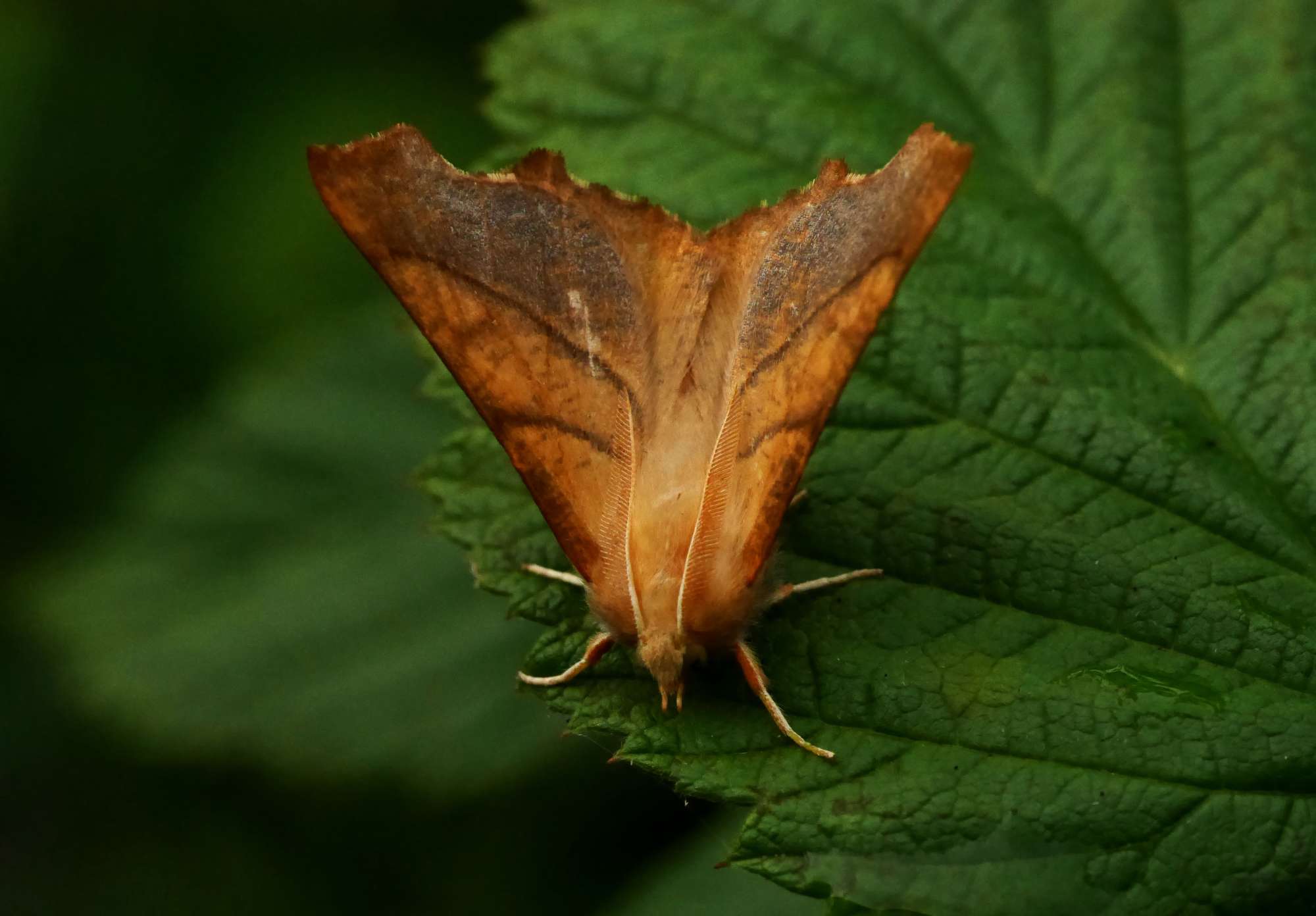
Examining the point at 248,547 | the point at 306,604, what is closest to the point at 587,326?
the point at 306,604

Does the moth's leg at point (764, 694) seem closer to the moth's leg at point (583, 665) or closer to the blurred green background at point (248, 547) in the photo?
the moth's leg at point (583, 665)

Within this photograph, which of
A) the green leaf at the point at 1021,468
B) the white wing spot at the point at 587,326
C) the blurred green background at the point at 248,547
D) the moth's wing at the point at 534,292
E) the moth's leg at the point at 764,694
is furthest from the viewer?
the blurred green background at the point at 248,547

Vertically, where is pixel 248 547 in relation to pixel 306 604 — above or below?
above

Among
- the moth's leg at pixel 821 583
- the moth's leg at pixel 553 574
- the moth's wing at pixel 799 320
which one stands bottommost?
the moth's leg at pixel 821 583

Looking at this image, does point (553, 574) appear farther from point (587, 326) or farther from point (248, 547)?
point (248, 547)

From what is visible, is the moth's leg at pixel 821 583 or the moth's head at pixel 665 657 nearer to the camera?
the moth's head at pixel 665 657

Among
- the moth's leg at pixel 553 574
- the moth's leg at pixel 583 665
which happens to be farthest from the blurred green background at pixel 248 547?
the moth's leg at pixel 583 665
